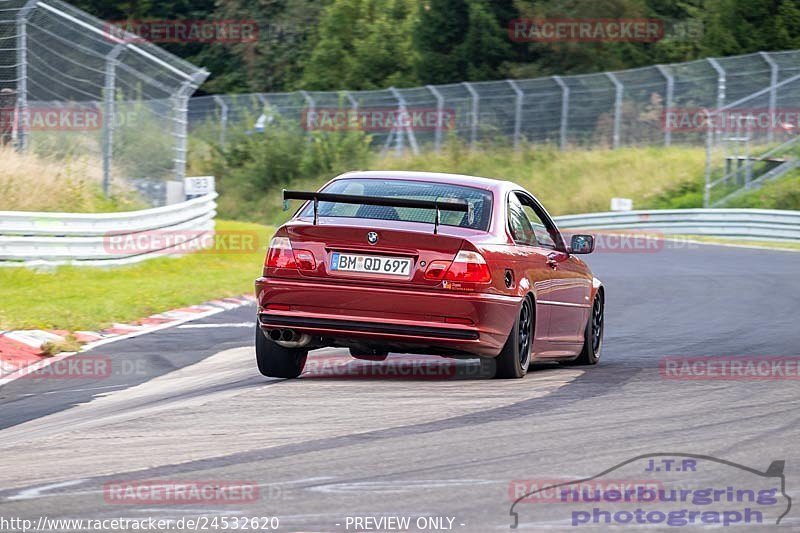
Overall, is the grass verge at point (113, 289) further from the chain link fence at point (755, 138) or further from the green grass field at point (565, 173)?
the green grass field at point (565, 173)

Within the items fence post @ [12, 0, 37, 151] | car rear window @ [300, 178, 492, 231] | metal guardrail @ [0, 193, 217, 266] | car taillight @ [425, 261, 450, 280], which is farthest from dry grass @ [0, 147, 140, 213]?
car taillight @ [425, 261, 450, 280]

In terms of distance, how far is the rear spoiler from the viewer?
832cm

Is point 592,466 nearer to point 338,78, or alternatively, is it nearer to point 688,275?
point 688,275

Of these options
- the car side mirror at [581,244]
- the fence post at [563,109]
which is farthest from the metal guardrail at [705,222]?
the car side mirror at [581,244]

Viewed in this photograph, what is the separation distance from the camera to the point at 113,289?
52.5 feet

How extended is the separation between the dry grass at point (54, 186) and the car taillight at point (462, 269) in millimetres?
12248

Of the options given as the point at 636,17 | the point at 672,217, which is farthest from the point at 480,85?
the point at 636,17

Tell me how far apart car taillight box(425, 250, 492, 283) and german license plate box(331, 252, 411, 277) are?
15 cm

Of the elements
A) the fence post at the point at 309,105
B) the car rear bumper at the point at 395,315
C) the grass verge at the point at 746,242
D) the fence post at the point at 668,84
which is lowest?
the grass verge at the point at 746,242

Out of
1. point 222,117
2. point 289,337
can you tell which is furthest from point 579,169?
point 289,337

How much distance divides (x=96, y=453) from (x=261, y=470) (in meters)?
0.96

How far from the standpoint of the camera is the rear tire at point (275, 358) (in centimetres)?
898

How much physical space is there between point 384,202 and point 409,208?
0.40 metres

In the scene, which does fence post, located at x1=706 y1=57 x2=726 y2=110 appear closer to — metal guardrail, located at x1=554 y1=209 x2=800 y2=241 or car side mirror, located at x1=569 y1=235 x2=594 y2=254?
metal guardrail, located at x1=554 y1=209 x2=800 y2=241
